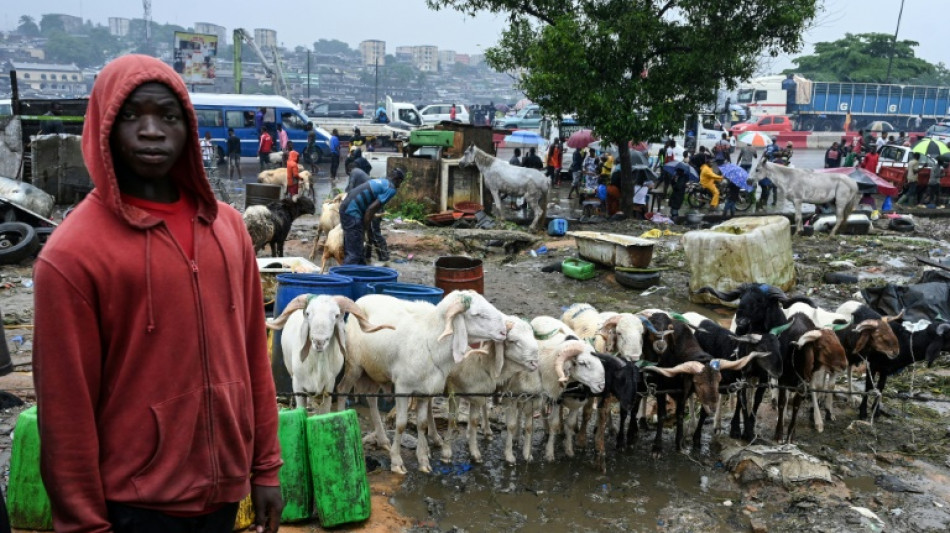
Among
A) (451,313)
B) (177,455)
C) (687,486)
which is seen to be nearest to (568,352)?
(451,313)

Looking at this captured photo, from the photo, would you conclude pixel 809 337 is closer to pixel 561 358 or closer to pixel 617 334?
pixel 617 334

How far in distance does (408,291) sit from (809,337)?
3.67 metres

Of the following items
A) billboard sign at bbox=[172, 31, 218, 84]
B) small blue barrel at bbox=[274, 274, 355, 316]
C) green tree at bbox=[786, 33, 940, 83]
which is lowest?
small blue barrel at bbox=[274, 274, 355, 316]

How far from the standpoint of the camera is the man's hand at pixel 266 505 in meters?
2.28

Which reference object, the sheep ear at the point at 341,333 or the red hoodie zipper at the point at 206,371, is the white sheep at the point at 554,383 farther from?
the red hoodie zipper at the point at 206,371

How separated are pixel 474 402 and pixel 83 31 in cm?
19048

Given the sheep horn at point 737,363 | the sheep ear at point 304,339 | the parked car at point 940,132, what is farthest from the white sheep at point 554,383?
the parked car at point 940,132

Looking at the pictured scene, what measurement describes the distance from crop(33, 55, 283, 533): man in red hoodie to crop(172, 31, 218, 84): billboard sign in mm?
49446

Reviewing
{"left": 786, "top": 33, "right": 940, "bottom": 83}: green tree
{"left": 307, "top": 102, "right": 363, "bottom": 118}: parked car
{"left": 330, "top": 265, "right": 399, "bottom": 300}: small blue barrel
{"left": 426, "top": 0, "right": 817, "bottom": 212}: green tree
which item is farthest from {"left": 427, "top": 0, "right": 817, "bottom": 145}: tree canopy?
{"left": 786, "top": 33, "right": 940, "bottom": 83}: green tree

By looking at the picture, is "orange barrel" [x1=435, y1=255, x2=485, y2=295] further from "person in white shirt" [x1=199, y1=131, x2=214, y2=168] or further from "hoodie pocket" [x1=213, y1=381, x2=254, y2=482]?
"person in white shirt" [x1=199, y1=131, x2=214, y2=168]

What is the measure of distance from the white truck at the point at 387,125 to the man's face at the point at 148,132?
27228 millimetres

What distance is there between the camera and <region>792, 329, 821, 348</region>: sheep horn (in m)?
7.23

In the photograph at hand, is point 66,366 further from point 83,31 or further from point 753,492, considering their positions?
point 83,31

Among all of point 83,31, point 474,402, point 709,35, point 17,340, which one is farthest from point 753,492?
point 83,31
